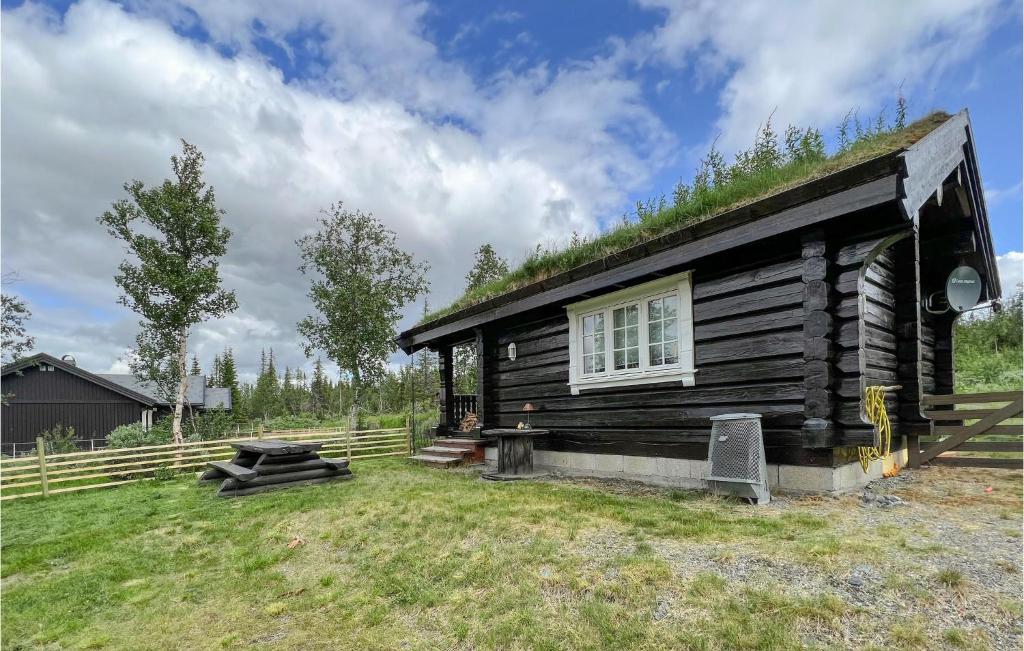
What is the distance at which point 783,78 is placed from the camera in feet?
22.8

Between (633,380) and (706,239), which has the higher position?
(706,239)

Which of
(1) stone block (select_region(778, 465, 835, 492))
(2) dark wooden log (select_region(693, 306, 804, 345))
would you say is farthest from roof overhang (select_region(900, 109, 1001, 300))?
(1) stone block (select_region(778, 465, 835, 492))

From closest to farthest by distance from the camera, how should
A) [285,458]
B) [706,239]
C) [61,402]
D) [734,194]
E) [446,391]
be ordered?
[706,239] < [734,194] < [285,458] < [446,391] < [61,402]

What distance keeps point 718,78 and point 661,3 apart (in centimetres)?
174

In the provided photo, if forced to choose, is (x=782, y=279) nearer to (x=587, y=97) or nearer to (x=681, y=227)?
(x=681, y=227)

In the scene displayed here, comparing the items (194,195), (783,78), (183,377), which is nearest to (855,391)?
(783,78)

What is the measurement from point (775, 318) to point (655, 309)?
5.28ft

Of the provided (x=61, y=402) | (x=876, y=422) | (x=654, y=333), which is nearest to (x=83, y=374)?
(x=61, y=402)

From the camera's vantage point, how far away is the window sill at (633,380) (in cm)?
599

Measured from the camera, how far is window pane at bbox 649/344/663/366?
21.0 feet

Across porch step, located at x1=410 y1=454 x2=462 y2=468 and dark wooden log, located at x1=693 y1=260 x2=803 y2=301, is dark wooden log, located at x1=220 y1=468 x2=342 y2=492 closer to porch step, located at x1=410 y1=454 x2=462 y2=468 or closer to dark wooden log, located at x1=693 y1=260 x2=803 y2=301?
porch step, located at x1=410 y1=454 x2=462 y2=468

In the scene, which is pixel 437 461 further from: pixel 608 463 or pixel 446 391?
pixel 608 463

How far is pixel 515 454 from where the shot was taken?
7.69 m

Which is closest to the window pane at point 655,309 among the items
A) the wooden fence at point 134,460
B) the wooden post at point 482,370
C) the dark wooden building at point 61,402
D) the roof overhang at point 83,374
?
the wooden post at point 482,370
